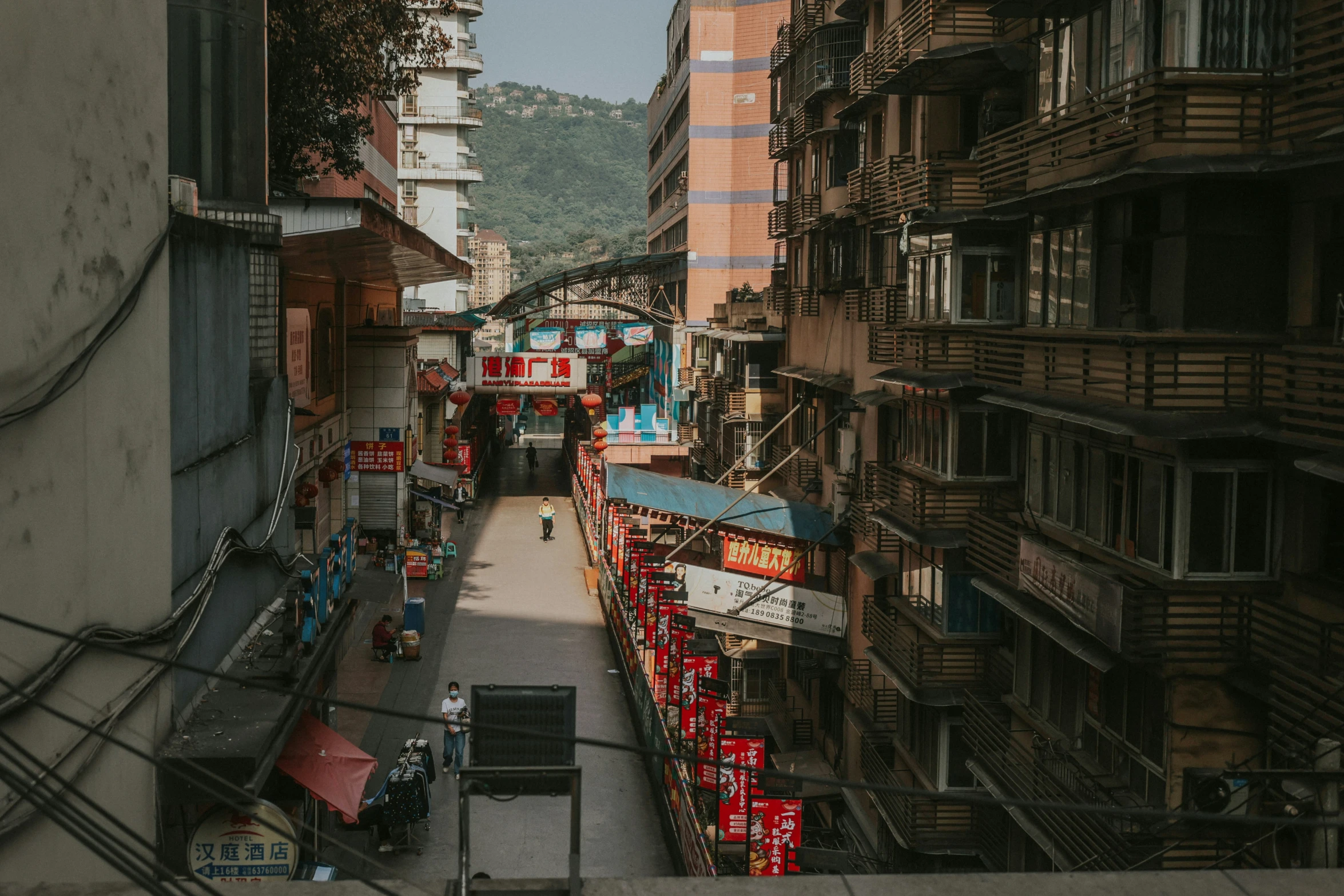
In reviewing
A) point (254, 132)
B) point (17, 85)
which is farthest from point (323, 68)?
point (17, 85)

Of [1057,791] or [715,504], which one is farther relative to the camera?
[715,504]

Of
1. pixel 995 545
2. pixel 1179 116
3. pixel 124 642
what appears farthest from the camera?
pixel 995 545

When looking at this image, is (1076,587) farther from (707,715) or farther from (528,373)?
(528,373)

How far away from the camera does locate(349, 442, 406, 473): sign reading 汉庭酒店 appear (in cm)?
3045

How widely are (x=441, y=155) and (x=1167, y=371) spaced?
68.4 m

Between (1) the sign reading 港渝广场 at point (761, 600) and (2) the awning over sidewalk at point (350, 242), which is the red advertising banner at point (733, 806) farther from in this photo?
(2) the awning over sidewalk at point (350, 242)

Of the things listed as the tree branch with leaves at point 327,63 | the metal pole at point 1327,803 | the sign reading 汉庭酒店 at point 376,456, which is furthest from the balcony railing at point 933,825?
the sign reading 汉庭酒店 at point 376,456

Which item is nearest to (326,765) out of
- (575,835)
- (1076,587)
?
(1076,587)

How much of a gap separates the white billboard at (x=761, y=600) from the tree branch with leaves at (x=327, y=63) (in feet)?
35.7

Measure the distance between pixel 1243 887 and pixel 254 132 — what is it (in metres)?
13.3

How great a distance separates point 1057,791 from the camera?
13586 millimetres

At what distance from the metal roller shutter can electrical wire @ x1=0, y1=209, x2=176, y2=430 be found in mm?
25072

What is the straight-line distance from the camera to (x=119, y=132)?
902 centimetres

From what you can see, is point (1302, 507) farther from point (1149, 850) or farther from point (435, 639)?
point (435, 639)
